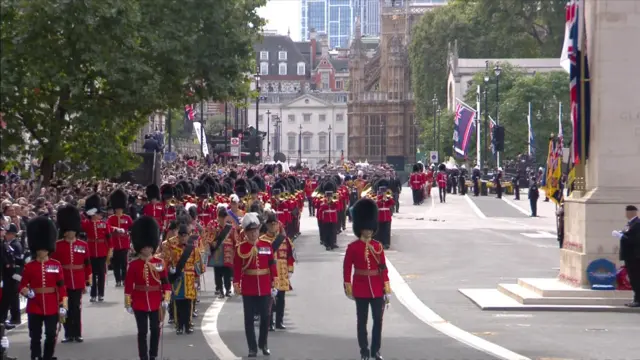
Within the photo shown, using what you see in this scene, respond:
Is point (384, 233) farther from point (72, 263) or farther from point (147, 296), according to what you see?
point (147, 296)

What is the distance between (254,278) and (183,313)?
2.48 m

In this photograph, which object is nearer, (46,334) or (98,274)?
(46,334)

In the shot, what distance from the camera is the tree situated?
63.5 ft

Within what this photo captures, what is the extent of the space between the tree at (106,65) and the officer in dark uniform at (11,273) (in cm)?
134

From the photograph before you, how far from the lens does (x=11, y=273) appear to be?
59.3 feet

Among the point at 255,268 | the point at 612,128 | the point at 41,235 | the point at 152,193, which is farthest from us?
the point at 152,193

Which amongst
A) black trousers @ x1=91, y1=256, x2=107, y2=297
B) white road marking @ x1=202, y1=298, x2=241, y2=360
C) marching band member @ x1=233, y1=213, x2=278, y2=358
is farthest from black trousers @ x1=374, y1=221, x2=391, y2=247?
marching band member @ x1=233, y1=213, x2=278, y2=358

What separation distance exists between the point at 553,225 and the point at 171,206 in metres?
25.2

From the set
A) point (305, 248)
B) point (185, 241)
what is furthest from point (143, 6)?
point (305, 248)

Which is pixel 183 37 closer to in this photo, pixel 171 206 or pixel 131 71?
pixel 131 71

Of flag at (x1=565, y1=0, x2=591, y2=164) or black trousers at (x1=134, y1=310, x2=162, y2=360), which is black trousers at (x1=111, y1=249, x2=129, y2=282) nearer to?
flag at (x1=565, y1=0, x2=591, y2=164)

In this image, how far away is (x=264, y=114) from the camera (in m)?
181

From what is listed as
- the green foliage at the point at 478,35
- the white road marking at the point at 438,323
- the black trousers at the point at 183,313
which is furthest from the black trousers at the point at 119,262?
the green foliage at the point at 478,35

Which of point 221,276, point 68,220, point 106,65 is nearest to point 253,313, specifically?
point 68,220
